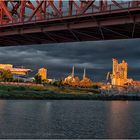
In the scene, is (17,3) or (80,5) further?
(17,3)

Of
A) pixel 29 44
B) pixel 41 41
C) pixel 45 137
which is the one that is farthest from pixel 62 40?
pixel 45 137

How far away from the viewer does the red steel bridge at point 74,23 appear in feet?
141

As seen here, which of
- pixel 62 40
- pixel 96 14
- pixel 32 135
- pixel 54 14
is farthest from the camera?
pixel 62 40

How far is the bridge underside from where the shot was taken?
142ft

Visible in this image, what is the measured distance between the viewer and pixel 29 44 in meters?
64.5

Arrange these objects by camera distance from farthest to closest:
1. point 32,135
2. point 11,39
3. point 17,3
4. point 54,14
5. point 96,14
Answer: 1. point 17,3
2. point 11,39
3. point 54,14
4. point 32,135
5. point 96,14

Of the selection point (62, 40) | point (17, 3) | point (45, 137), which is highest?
point (17, 3)

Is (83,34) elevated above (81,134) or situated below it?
above

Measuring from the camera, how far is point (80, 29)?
4875 centimetres

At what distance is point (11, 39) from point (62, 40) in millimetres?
10249

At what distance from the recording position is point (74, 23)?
158 feet

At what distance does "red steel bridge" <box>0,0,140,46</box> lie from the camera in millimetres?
43062

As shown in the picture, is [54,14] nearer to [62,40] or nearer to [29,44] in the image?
[62,40]

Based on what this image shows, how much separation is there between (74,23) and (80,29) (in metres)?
1.14
